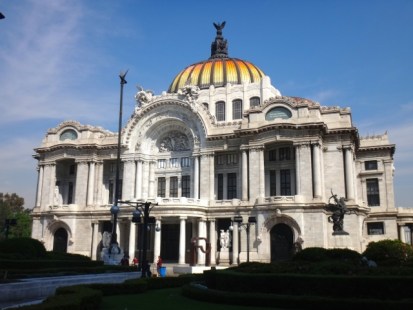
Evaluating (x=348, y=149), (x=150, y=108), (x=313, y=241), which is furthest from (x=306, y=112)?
(x=150, y=108)

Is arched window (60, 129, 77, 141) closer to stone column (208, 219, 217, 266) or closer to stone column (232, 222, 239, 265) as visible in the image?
stone column (208, 219, 217, 266)

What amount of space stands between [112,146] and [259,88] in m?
20.4

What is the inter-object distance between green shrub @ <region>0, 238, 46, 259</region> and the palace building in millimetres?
11964

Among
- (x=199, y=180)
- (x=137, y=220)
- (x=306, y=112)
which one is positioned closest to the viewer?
(x=137, y=220)

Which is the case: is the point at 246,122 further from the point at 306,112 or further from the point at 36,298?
the point at 36,298

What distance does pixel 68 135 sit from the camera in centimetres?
6025

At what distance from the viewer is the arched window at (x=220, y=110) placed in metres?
62.8

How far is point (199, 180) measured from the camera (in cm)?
5259

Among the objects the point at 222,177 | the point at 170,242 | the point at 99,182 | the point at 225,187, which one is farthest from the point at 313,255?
the point at 99,182

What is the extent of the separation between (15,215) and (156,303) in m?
83.7

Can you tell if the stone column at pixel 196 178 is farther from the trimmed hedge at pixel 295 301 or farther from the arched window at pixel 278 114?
the trimmed hedge at pixel 295 301

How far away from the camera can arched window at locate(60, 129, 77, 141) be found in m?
59.8

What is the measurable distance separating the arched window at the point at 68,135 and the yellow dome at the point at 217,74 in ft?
51.8

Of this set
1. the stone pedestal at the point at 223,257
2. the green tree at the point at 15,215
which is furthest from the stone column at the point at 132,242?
the green tree at the point at 15,215
